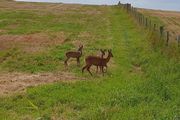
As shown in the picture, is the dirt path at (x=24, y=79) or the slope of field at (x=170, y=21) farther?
the slope of field at (x=170, y=21)

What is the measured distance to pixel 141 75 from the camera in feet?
63.8

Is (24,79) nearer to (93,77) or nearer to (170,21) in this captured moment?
(93,77)

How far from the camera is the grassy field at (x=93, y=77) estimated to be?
45.3 feet

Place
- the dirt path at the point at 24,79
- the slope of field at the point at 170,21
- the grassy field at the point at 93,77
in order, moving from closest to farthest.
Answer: the grassy field at the point at 93,77, the dirt path at the point at 24,79, the slope of field at the point at 170,21

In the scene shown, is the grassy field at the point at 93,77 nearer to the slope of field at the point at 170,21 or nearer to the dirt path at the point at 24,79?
the dirt path at the point at 24,79

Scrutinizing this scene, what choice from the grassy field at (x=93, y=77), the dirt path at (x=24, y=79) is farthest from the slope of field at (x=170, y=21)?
the dirt path at (x=24, y=79)

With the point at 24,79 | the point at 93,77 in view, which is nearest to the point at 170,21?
the point at 93,77

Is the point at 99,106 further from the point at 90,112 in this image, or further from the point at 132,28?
the point at 132,28

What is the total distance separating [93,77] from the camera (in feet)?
62.4

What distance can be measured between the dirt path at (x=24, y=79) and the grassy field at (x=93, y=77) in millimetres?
171

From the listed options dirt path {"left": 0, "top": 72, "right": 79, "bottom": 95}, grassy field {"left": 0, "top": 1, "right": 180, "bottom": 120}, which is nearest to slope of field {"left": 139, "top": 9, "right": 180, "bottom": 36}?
grassy field {"left": 0, "top": 1, "right": 180, "bottom": 120}

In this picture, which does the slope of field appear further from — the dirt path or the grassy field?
the dirt path

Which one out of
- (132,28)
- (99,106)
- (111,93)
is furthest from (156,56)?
(132,28)

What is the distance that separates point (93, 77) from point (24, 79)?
2450 mm
